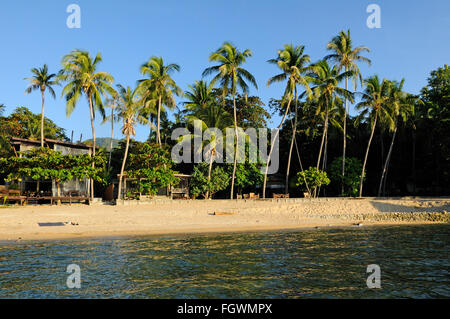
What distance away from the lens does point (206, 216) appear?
22.3 meters

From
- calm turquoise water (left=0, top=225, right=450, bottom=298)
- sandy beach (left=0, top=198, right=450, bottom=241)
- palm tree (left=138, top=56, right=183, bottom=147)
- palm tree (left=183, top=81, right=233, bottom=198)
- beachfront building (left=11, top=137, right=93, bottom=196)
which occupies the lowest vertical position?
calm turquoise water (left=0, top=225, right=450, bottom=298)

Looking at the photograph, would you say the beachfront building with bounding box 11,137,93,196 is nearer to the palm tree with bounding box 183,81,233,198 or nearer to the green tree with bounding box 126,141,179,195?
the green tree with bounding box 126,141,179,195

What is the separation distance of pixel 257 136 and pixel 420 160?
18349 millimetres

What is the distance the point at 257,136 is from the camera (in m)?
39.1

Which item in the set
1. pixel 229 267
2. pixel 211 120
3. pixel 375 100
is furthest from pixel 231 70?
pixel 229 267

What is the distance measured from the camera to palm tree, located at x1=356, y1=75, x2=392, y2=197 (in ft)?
116

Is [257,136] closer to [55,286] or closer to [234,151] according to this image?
[234,151]

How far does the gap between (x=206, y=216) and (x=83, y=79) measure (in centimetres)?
1590

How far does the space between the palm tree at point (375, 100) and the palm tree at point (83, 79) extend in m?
24.1

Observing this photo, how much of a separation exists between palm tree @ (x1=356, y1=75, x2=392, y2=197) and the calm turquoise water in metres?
21.1
